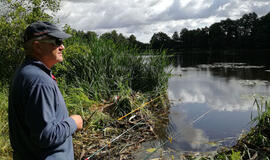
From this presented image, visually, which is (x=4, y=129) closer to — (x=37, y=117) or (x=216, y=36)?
(x=37, y=117)

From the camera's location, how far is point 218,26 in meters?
65.9

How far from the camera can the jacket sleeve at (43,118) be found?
134cm

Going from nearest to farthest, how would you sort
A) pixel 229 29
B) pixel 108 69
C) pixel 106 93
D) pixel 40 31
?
pixel 40 31 < pixel 106 93 < pixel 108 69 < pixel 229 29

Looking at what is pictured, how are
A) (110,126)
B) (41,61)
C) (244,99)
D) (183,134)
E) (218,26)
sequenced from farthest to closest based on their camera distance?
(218,26) → (244,99) → (183,134) → (110,126) → (41,61)

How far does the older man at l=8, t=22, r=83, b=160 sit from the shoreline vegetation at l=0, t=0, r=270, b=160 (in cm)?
128

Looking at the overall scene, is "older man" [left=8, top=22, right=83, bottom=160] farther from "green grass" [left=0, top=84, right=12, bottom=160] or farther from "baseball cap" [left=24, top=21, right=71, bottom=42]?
"green grass" [left=0, top=84, right=12, bottom=160]

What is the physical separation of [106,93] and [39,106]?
14.2 feet

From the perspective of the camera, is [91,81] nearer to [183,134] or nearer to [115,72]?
[115,72]

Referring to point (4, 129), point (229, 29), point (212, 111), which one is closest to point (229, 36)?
point (229, 29)

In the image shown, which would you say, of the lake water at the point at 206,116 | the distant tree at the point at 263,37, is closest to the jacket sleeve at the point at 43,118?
the lake water at the point at 206,116

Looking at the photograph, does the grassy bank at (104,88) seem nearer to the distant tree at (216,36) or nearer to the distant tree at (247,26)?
the distant tree at (247,26)

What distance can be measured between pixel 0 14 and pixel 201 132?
5.08 meters

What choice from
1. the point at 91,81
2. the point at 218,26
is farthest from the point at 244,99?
the point at 218,26

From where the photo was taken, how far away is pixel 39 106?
1.33 m
